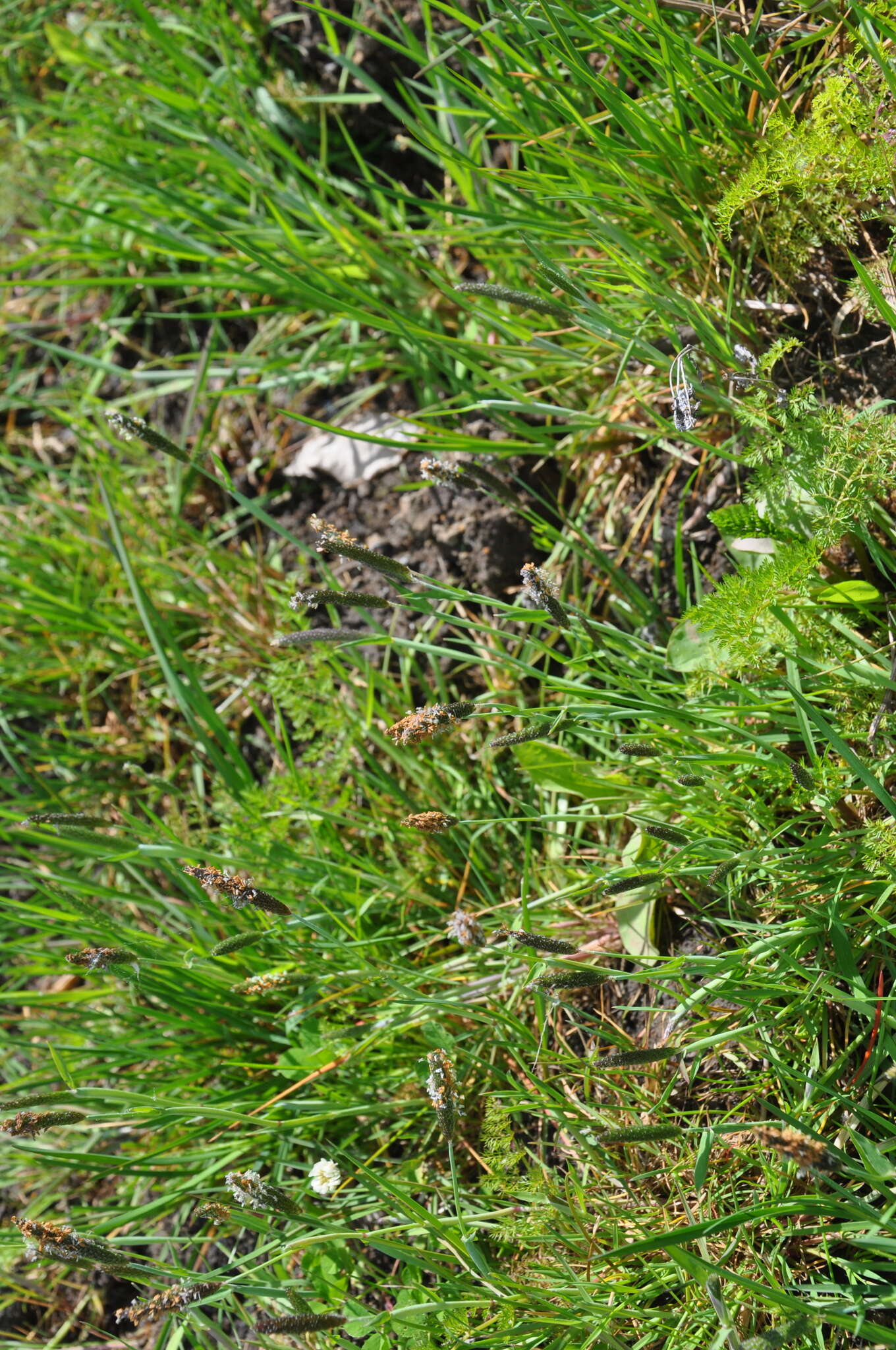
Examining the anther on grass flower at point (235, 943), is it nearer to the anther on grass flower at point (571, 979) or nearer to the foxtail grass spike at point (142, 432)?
the anther on grass flower at point (571, 979)

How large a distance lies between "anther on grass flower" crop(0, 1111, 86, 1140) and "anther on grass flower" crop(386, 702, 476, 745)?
0.82 m

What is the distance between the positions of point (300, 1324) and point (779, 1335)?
68cm

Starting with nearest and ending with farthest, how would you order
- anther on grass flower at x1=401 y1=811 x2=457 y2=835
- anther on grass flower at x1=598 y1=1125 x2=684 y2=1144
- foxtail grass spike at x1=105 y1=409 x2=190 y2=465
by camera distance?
anther on grass flower at x1=598 y1=1125 x2=684 y2=1144 < anther on grass flower at x1=401 y1=811 x2=457 y2=835 < foxtail grass spike at x1=105 y1=409 x2=190 y2=465

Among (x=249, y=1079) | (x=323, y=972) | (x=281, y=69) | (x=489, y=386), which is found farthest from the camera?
(x=281, y=69)

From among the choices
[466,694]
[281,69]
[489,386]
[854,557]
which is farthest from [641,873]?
[281,69]

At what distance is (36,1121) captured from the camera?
1589 mm

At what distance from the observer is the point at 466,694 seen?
8.14 feet

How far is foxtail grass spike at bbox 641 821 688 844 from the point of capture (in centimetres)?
158

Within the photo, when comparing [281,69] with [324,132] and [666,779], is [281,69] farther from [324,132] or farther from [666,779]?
[666,779]

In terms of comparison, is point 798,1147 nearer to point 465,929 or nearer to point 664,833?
point 664,833

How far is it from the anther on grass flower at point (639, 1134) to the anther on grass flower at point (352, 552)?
0.89m

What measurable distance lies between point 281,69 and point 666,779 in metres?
2.49

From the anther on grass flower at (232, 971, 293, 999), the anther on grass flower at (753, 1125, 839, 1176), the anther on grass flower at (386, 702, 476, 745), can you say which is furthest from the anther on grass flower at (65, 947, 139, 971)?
the anther on grass flower at (753, 1125, 839, 1176)

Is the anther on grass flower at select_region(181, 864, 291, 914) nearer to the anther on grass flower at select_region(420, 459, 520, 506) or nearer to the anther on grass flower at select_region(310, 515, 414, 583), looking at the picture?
the anther on grass flower at select_region(310, 515, 414, 583)
